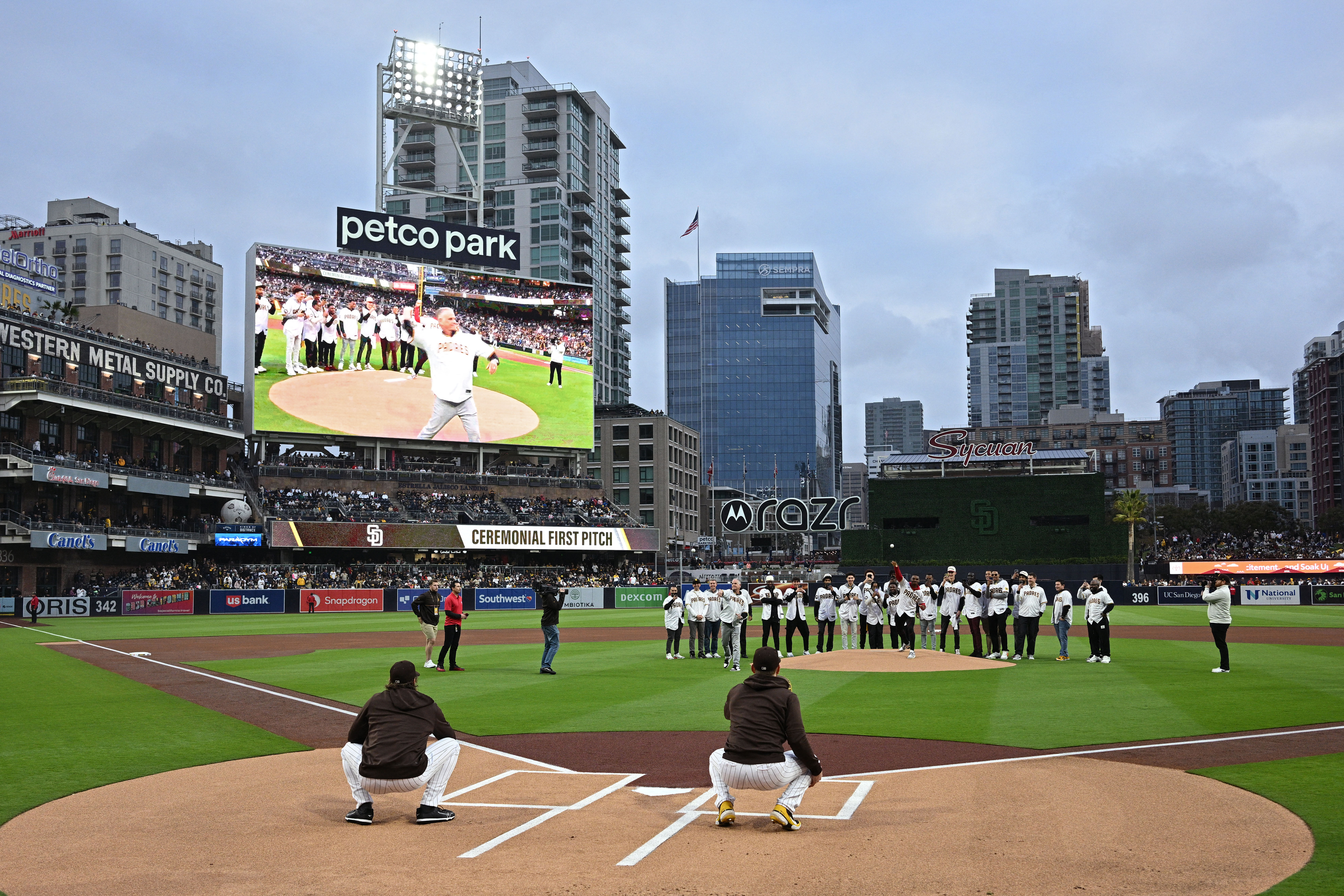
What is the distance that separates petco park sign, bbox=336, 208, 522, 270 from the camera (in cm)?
7738

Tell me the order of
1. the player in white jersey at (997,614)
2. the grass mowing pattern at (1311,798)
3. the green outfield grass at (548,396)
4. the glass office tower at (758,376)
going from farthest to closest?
the glass office tower at (758,376), the green outfield grass at (548,396), the player in white jersey at (997,614), the grass mowing pattern at (1311,798)

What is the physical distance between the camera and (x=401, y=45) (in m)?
87.5

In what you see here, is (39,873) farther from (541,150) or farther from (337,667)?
(541,150)

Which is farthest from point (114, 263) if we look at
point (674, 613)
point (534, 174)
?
point (674, 613)

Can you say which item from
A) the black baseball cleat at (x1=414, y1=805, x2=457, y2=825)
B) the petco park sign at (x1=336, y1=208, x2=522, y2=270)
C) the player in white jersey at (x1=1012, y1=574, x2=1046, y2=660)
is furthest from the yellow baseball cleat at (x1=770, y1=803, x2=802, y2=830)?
the petco park sign at (x1=336, y1=208, x2=522, y2=270)

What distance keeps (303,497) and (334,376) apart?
8615 millimetres

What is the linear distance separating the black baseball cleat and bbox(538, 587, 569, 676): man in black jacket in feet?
40.3

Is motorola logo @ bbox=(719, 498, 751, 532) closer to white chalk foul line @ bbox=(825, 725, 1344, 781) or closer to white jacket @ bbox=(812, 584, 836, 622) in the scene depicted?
white jacket @ bbox=(812, 584, 836, 622)

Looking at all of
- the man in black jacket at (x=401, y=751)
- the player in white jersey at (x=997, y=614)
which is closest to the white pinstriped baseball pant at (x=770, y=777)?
the man in black jacket at (x=401, y=751)

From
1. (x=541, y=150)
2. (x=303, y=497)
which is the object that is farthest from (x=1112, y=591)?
(x=541, y=150)

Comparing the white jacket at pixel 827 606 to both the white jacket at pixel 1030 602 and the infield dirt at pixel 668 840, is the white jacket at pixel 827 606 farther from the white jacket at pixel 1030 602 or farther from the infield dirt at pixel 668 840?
the infield dirt at pixel 668 840

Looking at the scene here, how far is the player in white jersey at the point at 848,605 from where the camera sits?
1048 inches

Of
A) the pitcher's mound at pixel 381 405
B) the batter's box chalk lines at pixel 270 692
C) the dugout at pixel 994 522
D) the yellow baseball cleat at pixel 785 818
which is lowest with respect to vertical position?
the batter's box chalk lines at pixel 270 692

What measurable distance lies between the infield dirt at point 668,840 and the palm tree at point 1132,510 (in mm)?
85317
